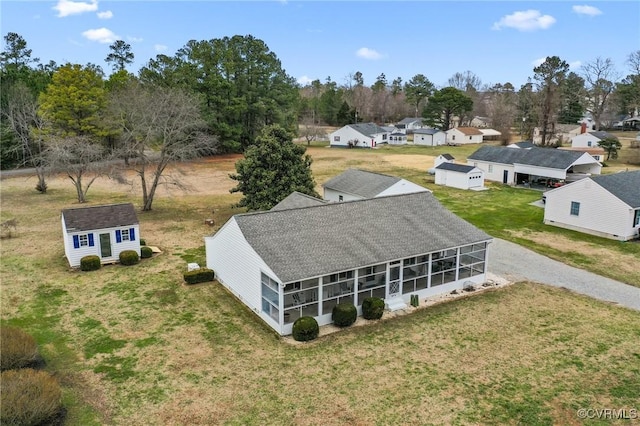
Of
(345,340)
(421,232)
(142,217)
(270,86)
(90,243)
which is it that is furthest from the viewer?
(270,86)

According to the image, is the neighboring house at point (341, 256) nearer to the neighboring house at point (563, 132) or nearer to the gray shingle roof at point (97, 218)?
the gray shingle roof at point (97, 218)

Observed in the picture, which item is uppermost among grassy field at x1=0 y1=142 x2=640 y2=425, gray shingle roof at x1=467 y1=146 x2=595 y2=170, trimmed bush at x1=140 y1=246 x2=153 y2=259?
gray shingle roof at x1=467 y1=146 x2=595 y2=170

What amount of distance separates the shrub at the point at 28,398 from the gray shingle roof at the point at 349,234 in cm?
786

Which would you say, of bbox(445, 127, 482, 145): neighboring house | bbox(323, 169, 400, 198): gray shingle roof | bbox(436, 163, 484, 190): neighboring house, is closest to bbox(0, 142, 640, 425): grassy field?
bbox(323, 169, 400, 198): gray shingle roof

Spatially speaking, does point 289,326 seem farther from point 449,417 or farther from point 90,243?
point 90,243

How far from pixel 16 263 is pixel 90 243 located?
4213 mm

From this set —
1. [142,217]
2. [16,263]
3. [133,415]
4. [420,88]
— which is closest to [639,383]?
[133,415]

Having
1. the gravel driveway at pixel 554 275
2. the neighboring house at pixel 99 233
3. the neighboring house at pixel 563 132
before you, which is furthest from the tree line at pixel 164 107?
the gravel driveway at pixel 554 275

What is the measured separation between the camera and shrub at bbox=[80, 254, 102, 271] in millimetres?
24609

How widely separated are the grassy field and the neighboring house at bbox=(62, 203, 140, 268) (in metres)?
1.01

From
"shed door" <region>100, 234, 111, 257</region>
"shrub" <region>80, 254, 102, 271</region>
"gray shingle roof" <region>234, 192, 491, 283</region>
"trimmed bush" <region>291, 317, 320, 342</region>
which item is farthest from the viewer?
"shed door" <region>100, 234, 111, 257</region>

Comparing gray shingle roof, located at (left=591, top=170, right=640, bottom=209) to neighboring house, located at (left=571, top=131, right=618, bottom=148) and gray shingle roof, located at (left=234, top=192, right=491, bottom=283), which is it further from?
neighboring house, located at (left=571, top=131, right=618, bottom=148)

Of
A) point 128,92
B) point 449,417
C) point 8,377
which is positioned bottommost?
point 449,417

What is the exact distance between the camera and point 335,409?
1366 cm
